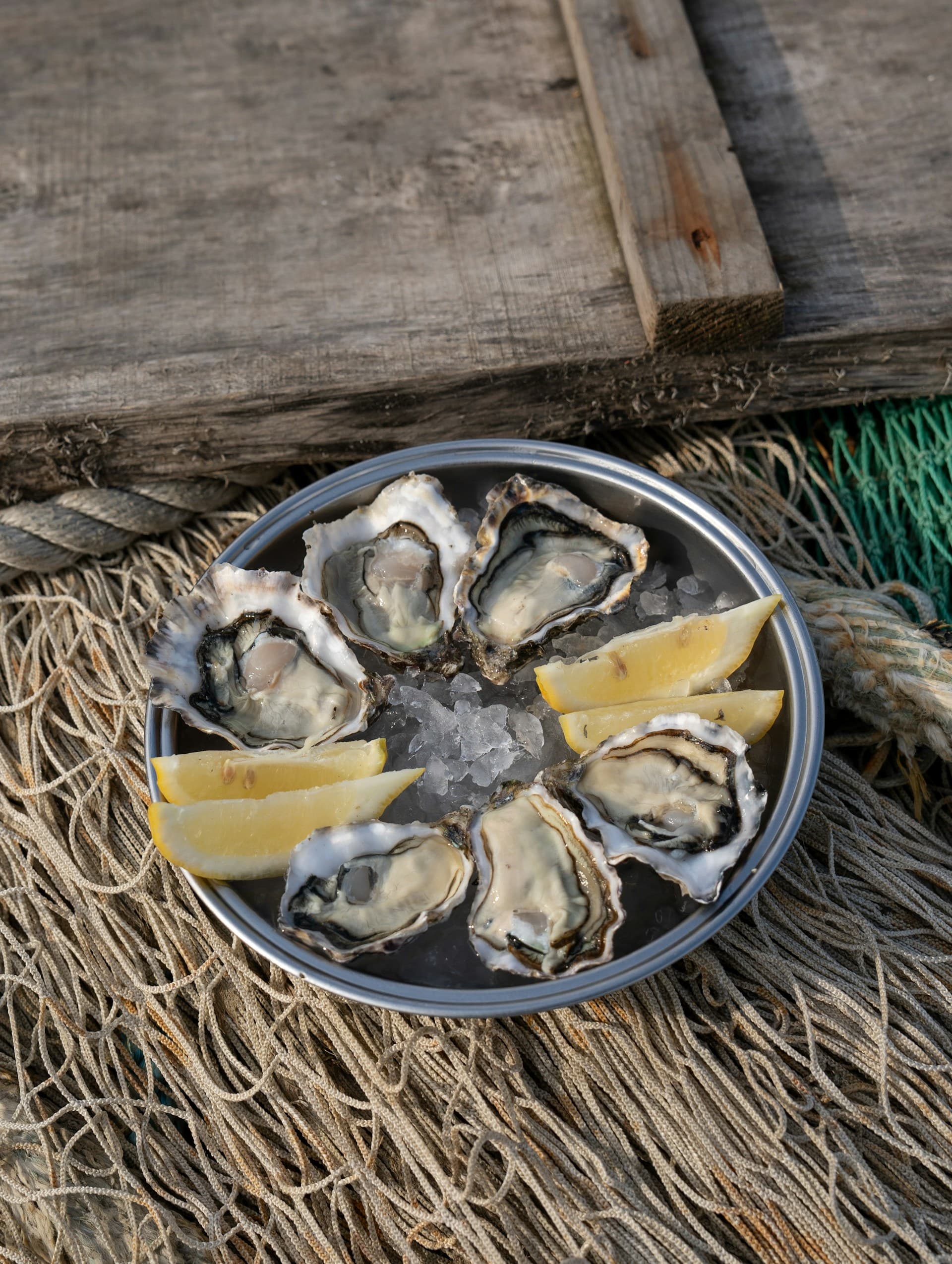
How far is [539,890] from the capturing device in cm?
119

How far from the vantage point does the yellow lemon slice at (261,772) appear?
4.01 ft

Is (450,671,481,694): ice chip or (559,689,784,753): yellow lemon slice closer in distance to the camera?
(559,689,784,753): yellow lemon slice

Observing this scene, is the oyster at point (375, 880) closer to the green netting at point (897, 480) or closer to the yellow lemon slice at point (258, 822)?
the yellow lemon slice at point (258, 822)

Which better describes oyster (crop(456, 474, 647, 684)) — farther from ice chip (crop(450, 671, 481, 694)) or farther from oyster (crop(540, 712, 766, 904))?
oyster (crop(540, 712, 766, 904))

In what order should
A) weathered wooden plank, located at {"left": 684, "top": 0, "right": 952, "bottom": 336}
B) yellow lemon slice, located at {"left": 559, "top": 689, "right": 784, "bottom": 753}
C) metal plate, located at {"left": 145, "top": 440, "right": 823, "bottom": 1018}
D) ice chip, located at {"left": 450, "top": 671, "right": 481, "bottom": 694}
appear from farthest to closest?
weathered wooden plank, located at {"left": 684, "top": 0, "right": 952, "bottom": 336}, ice chip, located at {"left": 450, "top": 671, "right": 481, "bottom": 694}, yellow lemon slice, located at {"left": 559, "top": 689, "right": 784, "bottom": 753}, metal plate, located at {"left": 145, "top": 440, "right": 823, "bottom": 1018}

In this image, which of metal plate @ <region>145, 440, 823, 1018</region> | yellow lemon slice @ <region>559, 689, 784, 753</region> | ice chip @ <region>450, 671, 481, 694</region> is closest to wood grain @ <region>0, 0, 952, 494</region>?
metal plate @ <region>145, 440, 823, 1018</region>

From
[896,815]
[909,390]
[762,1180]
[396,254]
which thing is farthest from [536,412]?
[762,1180]

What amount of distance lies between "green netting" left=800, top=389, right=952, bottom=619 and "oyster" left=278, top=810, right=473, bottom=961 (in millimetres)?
953

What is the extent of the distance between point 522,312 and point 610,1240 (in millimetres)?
1334

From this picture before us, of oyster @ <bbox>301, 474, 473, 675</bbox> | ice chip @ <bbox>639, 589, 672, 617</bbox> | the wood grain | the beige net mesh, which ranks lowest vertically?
the beige net mesh

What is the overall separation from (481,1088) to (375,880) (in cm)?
32


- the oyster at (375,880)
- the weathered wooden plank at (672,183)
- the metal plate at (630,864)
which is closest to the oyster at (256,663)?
the metal plate at (630,864)

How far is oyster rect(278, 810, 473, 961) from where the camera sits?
117 cm

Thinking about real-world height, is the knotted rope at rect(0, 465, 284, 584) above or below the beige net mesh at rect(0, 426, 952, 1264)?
above
